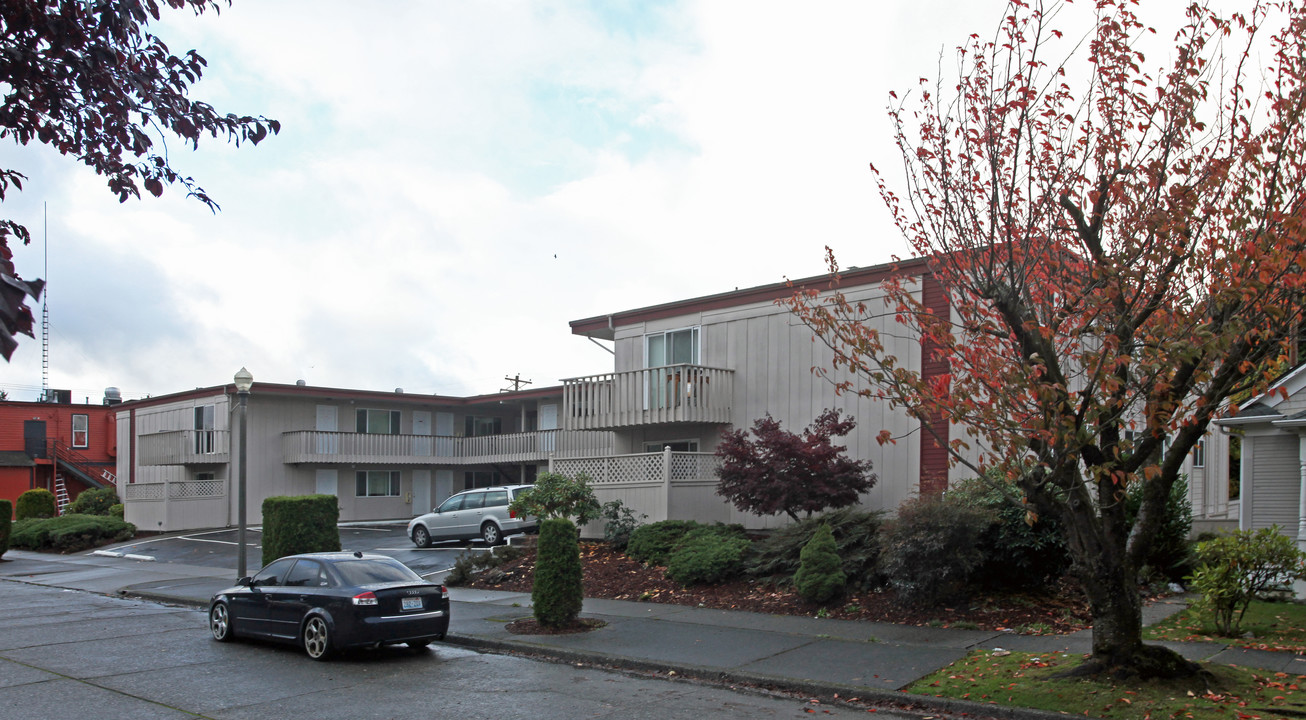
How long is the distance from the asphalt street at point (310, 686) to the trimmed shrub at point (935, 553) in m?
4.06

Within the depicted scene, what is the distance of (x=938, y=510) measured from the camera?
13.5m

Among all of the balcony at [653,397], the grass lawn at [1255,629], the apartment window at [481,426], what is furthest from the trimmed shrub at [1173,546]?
the apartment window at [481,426]

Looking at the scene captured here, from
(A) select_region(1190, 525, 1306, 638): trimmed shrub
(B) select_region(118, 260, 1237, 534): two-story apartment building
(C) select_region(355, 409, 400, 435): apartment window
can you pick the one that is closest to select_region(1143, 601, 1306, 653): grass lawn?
(A) select_region(1190, 525, 1306, 638): trimmed shrub

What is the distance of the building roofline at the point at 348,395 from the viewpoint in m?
36.9

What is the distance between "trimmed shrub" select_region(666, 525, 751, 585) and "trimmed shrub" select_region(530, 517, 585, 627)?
3.27m

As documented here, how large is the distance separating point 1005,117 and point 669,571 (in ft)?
34.1

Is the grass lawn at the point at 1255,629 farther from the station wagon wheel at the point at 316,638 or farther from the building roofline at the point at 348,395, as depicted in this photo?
the building roofline at the point at 348,395

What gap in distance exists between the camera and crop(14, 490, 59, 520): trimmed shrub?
1513 inches

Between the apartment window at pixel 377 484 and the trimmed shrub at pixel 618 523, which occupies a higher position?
the trimmed shrub at pixel 618 523

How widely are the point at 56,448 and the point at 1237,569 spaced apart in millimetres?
50566

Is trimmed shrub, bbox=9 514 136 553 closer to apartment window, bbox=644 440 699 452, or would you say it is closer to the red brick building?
the red brick building

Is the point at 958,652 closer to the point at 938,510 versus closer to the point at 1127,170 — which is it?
the point at 938,510

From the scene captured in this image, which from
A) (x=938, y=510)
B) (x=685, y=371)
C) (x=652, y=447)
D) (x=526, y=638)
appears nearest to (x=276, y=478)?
(x=652, y=447)

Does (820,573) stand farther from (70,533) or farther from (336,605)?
(70,533)
